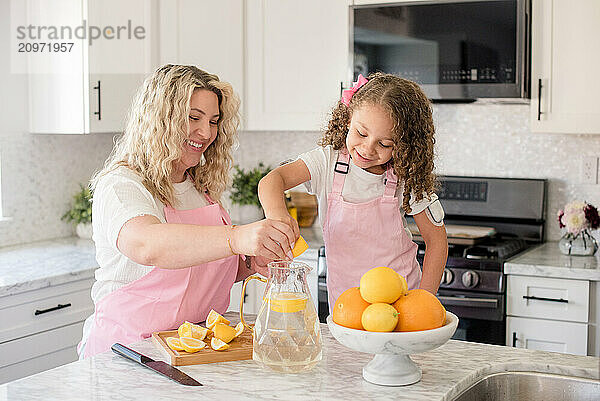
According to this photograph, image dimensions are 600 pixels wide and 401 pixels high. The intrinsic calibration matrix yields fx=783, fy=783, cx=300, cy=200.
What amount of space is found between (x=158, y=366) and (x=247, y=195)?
2.26m

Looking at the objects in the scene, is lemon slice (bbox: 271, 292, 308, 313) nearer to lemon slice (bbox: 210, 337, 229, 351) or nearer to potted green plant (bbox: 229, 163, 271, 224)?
lemon slice (bbox: 210, 337, 229, 351)

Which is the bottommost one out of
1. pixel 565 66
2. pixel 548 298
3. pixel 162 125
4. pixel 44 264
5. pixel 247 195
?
pixel 548 298

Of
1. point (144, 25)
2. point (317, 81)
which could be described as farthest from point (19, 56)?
point (317, 81)

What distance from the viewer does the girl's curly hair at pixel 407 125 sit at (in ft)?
6.31

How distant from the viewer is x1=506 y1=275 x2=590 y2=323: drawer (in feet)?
9.36

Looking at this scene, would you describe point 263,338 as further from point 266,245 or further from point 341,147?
point 341,147

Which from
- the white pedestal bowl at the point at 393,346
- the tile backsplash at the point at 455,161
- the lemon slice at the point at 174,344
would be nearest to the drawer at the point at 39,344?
the tile backsplash at the point at 455,161

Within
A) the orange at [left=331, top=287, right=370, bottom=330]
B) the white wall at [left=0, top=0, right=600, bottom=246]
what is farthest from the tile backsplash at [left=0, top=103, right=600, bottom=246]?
the orange at [left=331, top=287, right=370, bottom=330]

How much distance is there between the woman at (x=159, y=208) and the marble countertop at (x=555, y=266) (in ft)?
4.15

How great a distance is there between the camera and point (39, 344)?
9.41 feet

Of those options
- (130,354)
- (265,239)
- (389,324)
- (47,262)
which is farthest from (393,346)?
(47,262)

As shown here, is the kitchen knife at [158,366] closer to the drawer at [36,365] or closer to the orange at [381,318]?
the orange at [381,318]

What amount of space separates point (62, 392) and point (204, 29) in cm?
246

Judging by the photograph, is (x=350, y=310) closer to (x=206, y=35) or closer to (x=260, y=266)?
(x=260, y=266)
